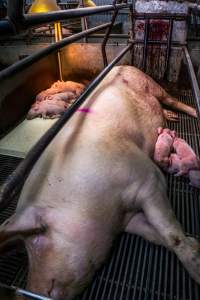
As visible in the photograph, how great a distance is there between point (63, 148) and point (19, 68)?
60cm

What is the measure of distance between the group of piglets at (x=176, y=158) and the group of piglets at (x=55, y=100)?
1110 mm

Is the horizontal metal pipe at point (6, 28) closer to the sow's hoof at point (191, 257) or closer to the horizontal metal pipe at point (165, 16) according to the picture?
the sow's hoof at point (191, 257)

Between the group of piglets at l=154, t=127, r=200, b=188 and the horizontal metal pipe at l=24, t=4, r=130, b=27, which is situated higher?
the horizontal metal pipe at l=24, t=4, r=130, b=27

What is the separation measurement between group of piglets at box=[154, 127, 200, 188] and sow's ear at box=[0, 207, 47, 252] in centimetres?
117

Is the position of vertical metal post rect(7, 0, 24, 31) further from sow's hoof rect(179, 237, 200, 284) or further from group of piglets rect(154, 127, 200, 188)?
group of piglets rect(154, 127, 200, 188)

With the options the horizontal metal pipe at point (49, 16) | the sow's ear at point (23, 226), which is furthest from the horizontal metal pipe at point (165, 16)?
the sow's ear at point (23, 226)

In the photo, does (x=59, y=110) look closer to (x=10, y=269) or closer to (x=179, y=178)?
(x=179, y=178)

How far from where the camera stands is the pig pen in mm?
1485

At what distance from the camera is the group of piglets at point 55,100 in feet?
Answer: 10.9

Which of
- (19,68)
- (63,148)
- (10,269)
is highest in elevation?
(19,68)

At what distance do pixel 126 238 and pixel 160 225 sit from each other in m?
0.28

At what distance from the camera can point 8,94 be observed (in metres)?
3.15

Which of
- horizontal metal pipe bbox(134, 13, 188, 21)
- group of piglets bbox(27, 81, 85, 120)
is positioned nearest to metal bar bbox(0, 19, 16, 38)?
group of piglets bbox(27, 81, 85, 120)

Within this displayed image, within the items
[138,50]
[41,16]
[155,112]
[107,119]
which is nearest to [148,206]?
[107,119]
